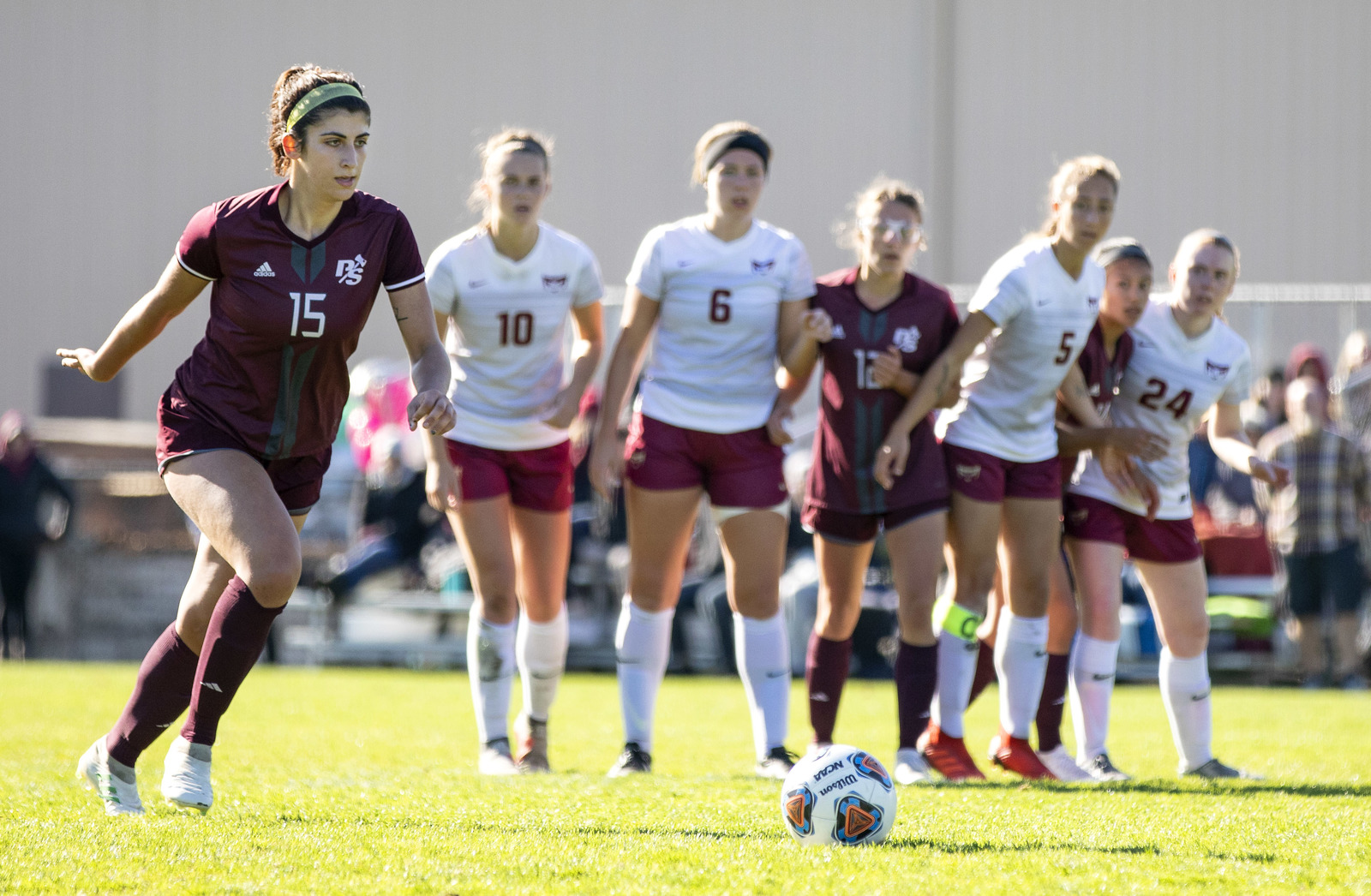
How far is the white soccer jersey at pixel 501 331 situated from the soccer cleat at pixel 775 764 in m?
1.31

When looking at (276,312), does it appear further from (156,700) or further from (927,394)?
(927,394)

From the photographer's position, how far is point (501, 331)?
16.5 ft

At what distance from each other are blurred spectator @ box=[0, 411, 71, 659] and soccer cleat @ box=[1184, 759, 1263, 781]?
9.11m

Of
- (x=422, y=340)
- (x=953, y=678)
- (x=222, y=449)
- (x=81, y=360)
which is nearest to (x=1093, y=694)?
(x=953, y=678)

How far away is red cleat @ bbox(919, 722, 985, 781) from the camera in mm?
4828

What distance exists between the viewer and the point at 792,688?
9.47m

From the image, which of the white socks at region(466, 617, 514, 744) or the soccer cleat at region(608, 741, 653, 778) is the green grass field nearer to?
the soccer cleat at region(608, 741, 653, 778)

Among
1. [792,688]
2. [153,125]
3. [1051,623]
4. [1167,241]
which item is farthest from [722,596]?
[153,125]

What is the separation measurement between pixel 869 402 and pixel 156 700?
2.45 metres

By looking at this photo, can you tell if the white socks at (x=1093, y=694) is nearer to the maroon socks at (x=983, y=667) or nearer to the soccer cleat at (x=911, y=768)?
the maroon socks at (x=983, y=667)

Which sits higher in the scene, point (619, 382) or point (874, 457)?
point (619, 382)

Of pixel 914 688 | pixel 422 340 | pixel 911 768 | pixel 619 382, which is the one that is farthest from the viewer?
pixel 619 382

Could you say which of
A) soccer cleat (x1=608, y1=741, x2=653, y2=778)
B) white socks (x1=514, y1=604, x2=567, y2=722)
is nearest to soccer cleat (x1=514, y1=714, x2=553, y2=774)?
white socks (x1=514, y1=604, x2=567, y2=722)

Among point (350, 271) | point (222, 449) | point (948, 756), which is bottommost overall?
point (948, 756)
